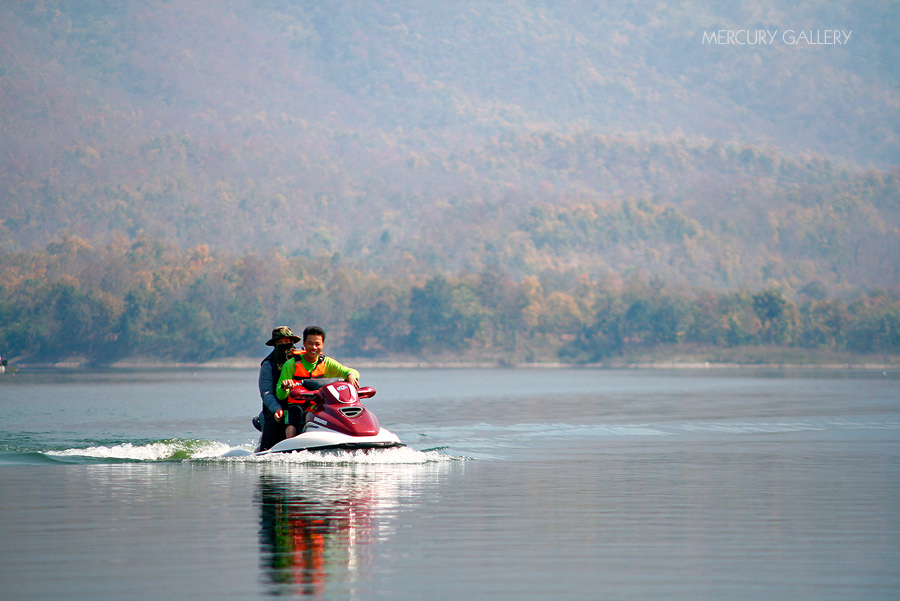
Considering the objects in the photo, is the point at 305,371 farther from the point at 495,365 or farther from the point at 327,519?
the point at 495,365

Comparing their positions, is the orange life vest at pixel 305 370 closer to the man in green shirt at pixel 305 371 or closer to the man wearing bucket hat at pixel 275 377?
the man in green shirt at pixel 305 371

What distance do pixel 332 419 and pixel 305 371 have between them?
93 centimetres

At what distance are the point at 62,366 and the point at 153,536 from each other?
176 meters

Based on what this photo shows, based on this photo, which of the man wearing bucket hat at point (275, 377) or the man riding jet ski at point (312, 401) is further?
the man wearing bucket hat at point (275, 377)

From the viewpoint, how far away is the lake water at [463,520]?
9.99 m

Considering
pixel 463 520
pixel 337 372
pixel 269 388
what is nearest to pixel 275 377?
pixel 269 388

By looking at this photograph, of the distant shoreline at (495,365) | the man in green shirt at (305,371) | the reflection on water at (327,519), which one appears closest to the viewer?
the reflection on water at (327,519)

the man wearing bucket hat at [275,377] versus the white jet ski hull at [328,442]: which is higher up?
the man wearing bucket hat at [275,377]

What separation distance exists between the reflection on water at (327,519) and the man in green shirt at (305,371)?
92 cm

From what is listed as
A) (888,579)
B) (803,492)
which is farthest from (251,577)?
(803,492)

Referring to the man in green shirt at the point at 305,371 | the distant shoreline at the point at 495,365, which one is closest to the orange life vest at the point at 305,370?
the man in green shirt at the point at 305,371

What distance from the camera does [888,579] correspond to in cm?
1018

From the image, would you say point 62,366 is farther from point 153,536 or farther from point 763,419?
point 153,536

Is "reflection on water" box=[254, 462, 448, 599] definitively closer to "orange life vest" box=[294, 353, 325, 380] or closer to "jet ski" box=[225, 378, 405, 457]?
"jet ski" box=[225, 378, 405, 457]
